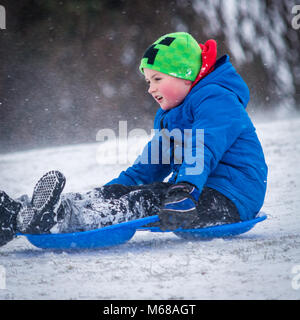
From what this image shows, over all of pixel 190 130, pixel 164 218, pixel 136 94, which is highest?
pixel 136 94

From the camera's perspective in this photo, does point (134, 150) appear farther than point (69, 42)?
No

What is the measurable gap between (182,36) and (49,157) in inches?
101

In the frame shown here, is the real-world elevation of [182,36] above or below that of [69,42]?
below

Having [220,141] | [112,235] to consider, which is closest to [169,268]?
[112,235]

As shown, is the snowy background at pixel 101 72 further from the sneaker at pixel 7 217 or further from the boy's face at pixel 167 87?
the sneaker at pixel 7 217

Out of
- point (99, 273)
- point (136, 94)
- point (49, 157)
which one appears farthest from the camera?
point (136, 94)

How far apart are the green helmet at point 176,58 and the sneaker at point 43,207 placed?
456 millimetres

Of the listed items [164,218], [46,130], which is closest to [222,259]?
[164,218]

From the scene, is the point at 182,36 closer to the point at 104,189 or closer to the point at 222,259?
the point at 104,189

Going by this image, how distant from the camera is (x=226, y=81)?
126 centimetres

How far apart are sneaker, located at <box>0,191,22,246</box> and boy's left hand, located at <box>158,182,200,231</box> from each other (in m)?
0.38

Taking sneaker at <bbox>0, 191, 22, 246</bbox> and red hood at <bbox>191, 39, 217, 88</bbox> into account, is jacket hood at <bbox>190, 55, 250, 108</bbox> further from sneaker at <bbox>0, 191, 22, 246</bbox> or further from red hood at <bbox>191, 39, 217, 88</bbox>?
sneaker at <bbox>0, 191, 22, 246</bbox>

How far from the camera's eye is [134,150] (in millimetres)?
3781
